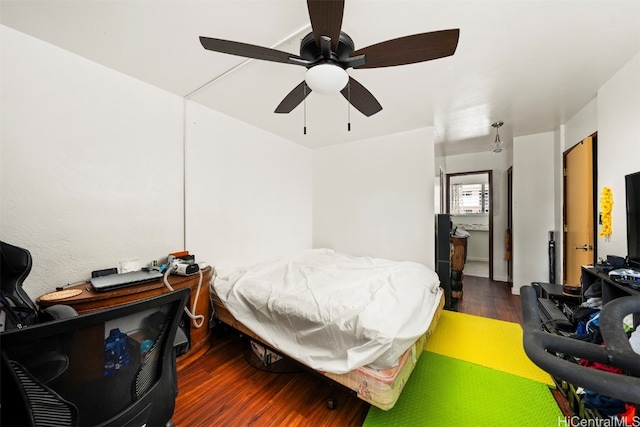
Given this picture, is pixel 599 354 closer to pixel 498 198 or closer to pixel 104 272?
pixel 104 272

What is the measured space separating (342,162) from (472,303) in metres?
2.88

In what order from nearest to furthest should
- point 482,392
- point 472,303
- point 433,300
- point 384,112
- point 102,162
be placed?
point 482,392
point 102,162
point 433,300
point 384,112
point 472,303

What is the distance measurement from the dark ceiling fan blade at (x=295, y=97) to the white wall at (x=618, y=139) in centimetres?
247

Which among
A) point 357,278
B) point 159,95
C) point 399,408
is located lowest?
point 399,408

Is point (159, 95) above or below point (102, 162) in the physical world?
above

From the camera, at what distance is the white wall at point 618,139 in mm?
1828

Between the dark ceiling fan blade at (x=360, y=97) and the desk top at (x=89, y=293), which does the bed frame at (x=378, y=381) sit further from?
the dark ceiling fan blade at (x=360, y=97)

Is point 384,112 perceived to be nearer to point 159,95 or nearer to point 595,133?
point 595,133

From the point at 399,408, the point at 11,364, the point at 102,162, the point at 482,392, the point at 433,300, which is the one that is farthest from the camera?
the point at 433,300

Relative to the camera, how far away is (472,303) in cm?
349

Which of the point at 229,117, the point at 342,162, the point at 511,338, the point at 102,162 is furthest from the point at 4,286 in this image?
the point at 511,338

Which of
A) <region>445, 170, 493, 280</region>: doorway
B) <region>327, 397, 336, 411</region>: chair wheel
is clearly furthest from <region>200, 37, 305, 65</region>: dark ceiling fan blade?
<region>445, 170, 493, 280</region>: doorway

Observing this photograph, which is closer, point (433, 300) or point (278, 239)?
point (433, 300)

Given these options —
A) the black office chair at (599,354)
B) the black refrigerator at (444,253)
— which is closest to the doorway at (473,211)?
the black refrigerator at (444,253)
